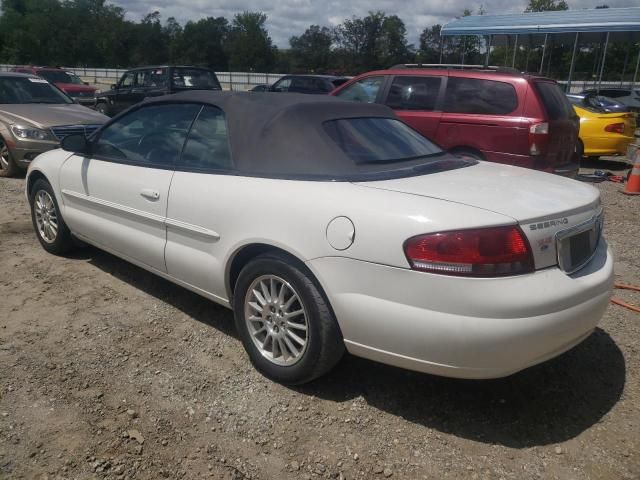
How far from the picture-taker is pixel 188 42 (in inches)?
3132

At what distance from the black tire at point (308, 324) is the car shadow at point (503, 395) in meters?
0.17

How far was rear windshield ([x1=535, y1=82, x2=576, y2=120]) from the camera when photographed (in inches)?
275

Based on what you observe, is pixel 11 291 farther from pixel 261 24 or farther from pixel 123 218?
pixel 261 24

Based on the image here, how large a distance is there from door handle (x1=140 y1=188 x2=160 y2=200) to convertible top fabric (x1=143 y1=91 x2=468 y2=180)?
0.68 metres

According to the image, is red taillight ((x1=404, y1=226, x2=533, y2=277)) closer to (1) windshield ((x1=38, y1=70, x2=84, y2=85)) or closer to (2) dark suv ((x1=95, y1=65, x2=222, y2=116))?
(2) dark suv ((x1=95, y1=65, x2=222, y2=116))

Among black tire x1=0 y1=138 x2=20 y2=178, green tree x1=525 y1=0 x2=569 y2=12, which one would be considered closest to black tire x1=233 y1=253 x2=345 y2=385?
black tire x1=0 y1=138 x2=20 y2=178

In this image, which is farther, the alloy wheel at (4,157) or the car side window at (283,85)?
the car side window at (283,85)

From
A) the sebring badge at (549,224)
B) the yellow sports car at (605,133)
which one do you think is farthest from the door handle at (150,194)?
the yellow sports car at (605,133)

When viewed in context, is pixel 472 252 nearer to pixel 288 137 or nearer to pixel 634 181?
pixel 288 137

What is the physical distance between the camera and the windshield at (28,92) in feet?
30.5

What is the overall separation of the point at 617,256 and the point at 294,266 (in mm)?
4112

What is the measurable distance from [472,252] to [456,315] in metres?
0.29

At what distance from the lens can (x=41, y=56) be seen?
68812 millimetres

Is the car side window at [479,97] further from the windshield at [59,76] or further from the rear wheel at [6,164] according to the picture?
the windshield at [59,76]
